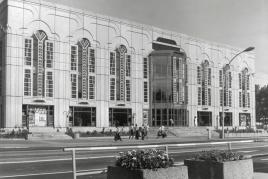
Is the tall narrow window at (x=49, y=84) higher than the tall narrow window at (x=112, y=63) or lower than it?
lower

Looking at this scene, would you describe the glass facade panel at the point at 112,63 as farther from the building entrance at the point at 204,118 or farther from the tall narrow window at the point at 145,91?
the building entrance at the point at 204,118

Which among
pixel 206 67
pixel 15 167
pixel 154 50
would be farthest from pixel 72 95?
pixel 15 167

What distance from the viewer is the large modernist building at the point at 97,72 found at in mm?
48969

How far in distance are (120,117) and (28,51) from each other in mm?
16659

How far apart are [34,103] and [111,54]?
46.2ft

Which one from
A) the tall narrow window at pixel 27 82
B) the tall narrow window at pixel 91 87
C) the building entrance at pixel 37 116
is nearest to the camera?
the building entrance at pixel 37 116

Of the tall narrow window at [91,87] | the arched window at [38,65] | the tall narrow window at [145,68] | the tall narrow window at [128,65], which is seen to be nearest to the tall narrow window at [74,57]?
the tall narrow window at [91,87]

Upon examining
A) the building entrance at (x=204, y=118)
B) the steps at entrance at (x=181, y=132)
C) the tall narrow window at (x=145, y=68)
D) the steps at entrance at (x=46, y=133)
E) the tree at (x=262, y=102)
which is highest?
the tall narrow window at (x=145, y=68)

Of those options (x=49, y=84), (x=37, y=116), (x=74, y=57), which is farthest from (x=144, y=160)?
(x=74, y=57)

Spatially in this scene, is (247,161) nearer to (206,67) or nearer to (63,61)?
(63,61)

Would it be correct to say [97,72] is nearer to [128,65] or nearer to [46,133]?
[128,65]

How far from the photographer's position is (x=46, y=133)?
151 ft

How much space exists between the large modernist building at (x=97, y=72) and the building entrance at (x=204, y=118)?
6.9 inches

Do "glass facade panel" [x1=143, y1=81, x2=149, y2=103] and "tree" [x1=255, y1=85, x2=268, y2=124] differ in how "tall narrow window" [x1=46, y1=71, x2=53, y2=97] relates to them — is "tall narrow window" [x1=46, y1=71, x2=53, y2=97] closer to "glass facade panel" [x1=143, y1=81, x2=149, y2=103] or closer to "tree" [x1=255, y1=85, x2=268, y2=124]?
"glass facade panel" [x1=143, y1=81, x2=149, y2=103]
